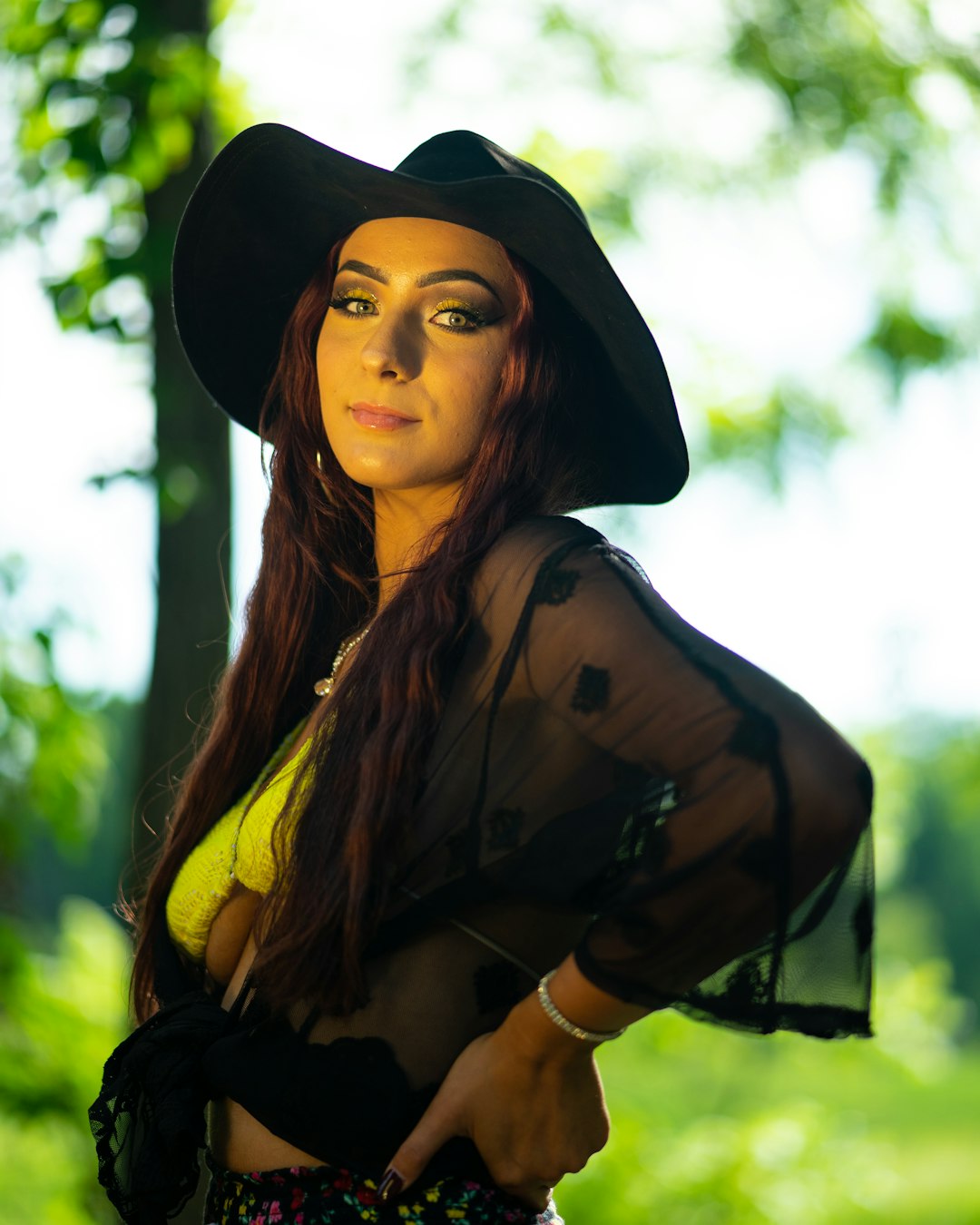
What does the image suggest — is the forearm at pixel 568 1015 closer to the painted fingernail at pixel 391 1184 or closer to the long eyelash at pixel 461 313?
the painted fingernail at pixel 391 1184

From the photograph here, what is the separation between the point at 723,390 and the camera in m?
6.68

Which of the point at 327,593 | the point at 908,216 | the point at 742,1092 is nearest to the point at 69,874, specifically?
the point at 742,1092

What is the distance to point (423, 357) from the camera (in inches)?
73.9

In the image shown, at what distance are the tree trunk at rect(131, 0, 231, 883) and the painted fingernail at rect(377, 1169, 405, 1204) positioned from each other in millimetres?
2387

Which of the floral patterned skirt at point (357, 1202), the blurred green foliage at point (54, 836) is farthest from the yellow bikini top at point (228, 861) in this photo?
the blurred green foliage at point (54, 836)

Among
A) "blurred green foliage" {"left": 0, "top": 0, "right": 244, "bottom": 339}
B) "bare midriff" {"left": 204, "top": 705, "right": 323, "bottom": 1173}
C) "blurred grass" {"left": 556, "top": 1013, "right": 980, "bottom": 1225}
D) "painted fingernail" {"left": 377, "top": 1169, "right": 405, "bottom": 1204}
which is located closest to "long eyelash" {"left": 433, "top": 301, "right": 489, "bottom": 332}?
"bare midriff" {"left": 204, "top": 705, "right": 323, "bottom": 1173}

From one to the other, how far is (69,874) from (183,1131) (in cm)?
2040

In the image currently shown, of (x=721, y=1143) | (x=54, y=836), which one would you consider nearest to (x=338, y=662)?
(x=54, y=836)

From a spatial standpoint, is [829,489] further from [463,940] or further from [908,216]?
[463,940]

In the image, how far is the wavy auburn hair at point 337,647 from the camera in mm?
1602

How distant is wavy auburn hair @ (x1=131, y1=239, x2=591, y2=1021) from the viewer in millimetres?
1602

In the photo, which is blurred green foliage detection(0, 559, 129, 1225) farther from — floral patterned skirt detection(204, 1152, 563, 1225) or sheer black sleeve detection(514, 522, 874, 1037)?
sheer black sleeve detection(514, 522, 874, 1037)

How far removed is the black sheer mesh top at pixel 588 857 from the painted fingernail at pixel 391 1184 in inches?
2.0

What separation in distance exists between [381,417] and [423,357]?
104 mm
